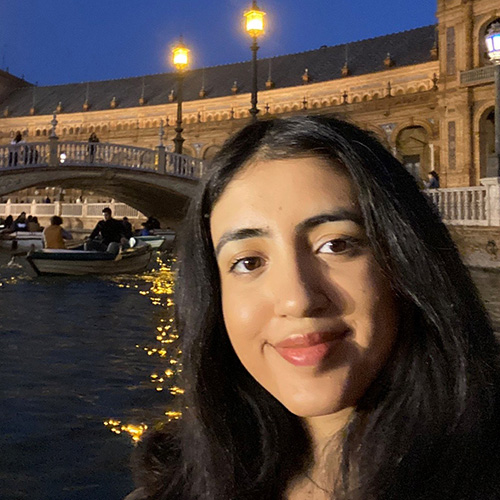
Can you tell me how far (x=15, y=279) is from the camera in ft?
38.2

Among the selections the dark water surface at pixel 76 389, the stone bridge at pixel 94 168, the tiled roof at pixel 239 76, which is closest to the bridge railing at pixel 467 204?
the stone bridge at pixel 94 168

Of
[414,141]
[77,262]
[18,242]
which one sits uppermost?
[414,141]

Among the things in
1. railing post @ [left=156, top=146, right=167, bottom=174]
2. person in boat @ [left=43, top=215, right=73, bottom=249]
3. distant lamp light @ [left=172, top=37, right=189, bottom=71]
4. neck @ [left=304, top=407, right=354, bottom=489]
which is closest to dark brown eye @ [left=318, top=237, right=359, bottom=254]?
neck @ [left=304, top=407, right=354, bottom=489]

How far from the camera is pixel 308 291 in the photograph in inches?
39.6

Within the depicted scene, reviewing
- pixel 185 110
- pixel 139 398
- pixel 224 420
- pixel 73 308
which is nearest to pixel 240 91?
pixel 185 110

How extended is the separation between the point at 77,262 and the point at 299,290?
1151 centimetres

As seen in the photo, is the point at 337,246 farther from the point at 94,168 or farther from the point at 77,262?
the point at 94,168

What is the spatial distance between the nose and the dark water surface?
208 centimetres

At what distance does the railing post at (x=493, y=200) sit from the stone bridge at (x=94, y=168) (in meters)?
8.93

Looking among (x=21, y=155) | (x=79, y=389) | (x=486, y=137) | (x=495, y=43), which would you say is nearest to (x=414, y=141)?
(x=486, y=137)

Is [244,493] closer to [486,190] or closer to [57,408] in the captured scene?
[57,408]

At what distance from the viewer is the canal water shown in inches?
113

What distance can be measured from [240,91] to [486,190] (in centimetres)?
3113

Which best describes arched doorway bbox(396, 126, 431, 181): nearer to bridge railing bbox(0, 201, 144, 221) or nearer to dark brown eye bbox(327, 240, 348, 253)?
bridge railing bbox(0, 201, 144, 221)
